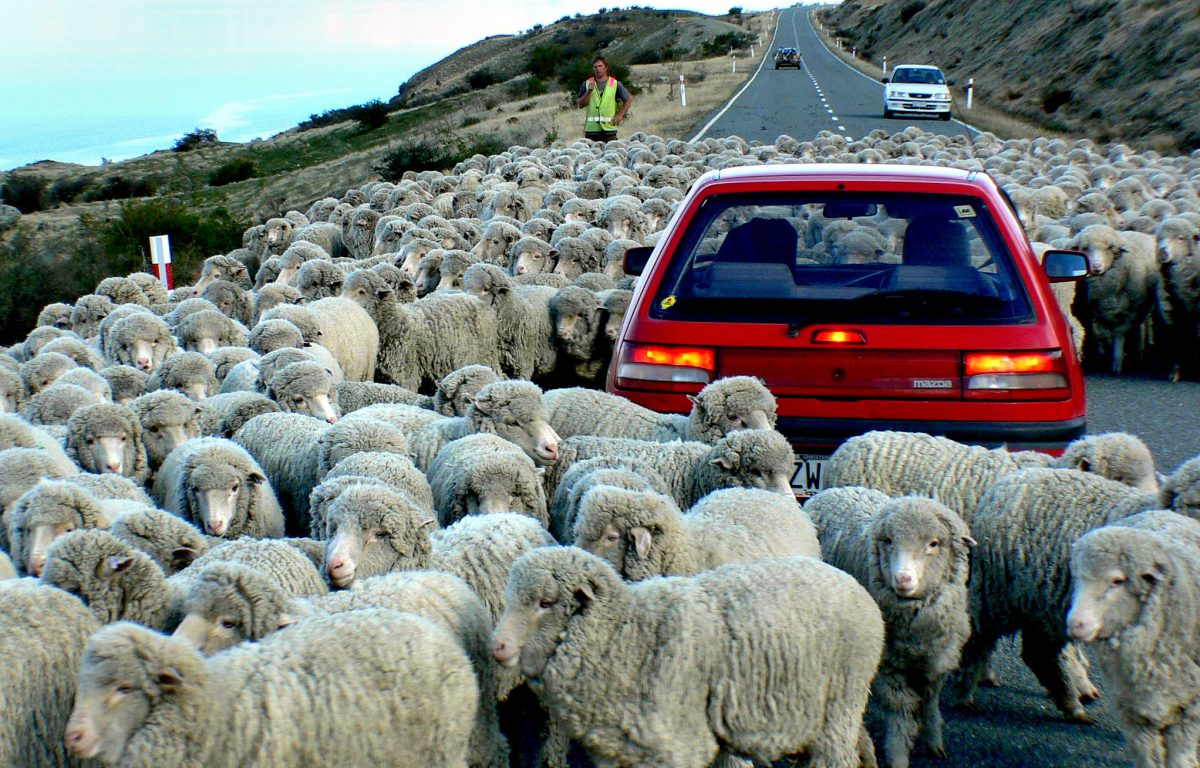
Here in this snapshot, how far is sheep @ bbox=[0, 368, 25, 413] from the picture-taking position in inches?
303

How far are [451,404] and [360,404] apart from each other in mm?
1092

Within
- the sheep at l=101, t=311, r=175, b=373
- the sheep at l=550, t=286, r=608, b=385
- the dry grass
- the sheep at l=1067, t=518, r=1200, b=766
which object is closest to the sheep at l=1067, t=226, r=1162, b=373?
the sheep at l=550, t=286, r=608, b=385

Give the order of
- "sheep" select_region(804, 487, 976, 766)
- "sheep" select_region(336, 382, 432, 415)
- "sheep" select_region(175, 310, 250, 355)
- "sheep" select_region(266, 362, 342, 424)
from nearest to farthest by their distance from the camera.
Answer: "sheep" select_region(804, 487, 976, 766) < "sheep" select_region(266, 362, 342, 424) < "sheep" select_region(336, 382, 432, 415) < "sheep" select_region(175, 310, 250, 355)

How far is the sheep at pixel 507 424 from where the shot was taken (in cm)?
561

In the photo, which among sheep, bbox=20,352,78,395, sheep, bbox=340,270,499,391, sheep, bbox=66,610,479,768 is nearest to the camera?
sheep, bbox=66,610,479,768

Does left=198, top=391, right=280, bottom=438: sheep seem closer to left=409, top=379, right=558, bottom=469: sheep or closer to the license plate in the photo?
left=409, top=379, right=558, bottom=469: sheep

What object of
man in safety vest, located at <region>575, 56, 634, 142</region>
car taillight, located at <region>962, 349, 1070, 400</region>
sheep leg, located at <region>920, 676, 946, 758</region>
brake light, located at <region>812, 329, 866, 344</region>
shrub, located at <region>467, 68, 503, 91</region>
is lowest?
sheep leg, located at <region>920, 676, 946, 758</region>

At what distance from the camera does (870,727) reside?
4461 millimetres

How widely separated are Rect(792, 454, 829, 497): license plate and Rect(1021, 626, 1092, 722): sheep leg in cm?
110

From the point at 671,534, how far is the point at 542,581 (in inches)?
28.6

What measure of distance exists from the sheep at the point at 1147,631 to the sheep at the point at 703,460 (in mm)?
1359

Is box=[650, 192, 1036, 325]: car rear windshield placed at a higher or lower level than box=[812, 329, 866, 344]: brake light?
higher

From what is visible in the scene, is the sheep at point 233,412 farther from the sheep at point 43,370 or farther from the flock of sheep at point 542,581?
the sheep at point 43,370

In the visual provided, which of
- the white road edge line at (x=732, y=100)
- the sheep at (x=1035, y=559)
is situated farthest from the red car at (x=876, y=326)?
the white road edge line at (x=732, y=100)
